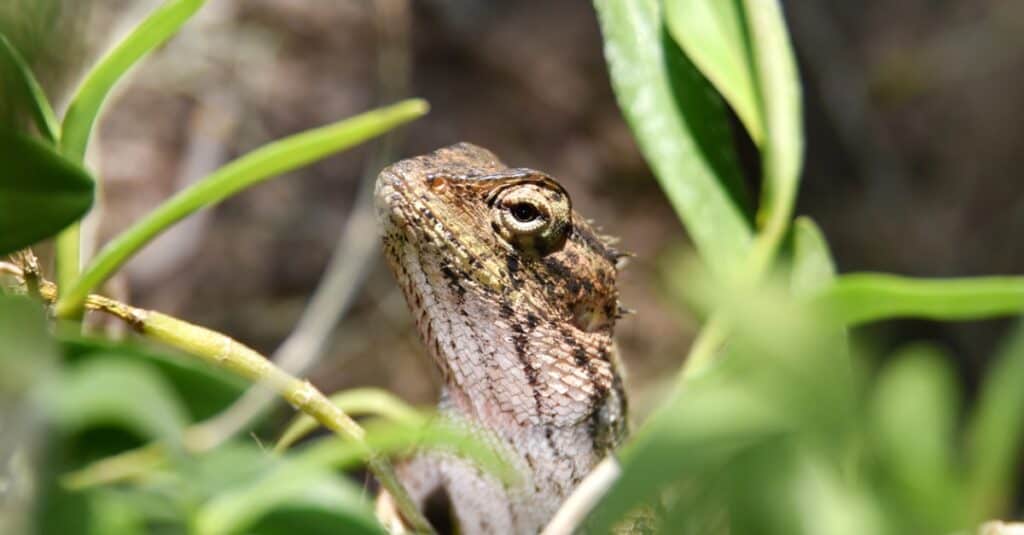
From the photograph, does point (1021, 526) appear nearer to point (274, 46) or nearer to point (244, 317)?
point (244, 317)

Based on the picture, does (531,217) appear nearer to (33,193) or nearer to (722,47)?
(722,47)

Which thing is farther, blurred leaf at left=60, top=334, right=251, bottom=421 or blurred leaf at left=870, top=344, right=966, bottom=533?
blurred leaf at left=60, top=334, right=251, bottom=421

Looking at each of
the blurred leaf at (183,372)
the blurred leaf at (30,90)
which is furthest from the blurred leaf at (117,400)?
the blurred leaf at (30,90)

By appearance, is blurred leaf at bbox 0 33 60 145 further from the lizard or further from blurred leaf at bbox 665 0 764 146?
the lizard

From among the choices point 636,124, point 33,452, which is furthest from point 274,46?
point 33,452

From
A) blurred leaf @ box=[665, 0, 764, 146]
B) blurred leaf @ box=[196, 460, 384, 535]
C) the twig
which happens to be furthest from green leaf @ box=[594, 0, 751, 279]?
blurred leaf @ box=[196, 460, 384, 535]

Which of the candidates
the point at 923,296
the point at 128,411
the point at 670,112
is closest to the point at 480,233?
the point at 670,112
